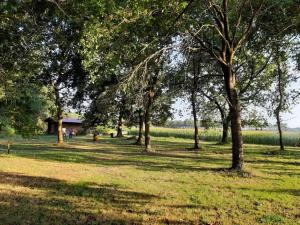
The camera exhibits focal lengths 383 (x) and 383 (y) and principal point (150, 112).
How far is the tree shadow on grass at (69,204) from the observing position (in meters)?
9.11

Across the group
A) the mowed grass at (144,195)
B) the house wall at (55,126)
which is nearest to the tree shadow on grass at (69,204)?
the mowed grass at (144,195)

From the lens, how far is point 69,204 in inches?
418

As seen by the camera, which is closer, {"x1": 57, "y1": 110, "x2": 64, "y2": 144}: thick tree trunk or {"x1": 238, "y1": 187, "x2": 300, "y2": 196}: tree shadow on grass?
{"x1": 238, "y1": 187, "x2": 300, "y2": 196}: tree shadow on grass

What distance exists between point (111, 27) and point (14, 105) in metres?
3.62

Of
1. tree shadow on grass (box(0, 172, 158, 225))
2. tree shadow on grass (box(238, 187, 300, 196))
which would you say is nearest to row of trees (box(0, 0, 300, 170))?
tree shadow on grass (box(0, 172, 158, 225))

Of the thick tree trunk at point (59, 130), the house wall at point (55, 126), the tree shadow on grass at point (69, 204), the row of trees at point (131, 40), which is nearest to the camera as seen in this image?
the tree shadow on grass at point (69, 204)

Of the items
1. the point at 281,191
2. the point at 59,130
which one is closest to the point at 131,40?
the point at 281,191

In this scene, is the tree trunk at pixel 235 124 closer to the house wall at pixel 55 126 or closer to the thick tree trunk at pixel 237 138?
the thick tree trunk at pixel 237 138

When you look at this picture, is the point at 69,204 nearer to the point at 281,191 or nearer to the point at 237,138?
the point at 281,191

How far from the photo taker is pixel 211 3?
53.0 ft

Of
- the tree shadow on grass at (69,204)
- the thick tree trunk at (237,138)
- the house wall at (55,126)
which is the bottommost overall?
the tree shadow on grass at (69,204)

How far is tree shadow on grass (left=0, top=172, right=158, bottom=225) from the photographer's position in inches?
359

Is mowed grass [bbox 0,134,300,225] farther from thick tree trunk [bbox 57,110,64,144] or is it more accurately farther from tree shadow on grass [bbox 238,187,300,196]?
thick tree trunk [bbox 57,110,64,144]

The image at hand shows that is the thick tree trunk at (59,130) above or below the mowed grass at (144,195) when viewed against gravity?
above
